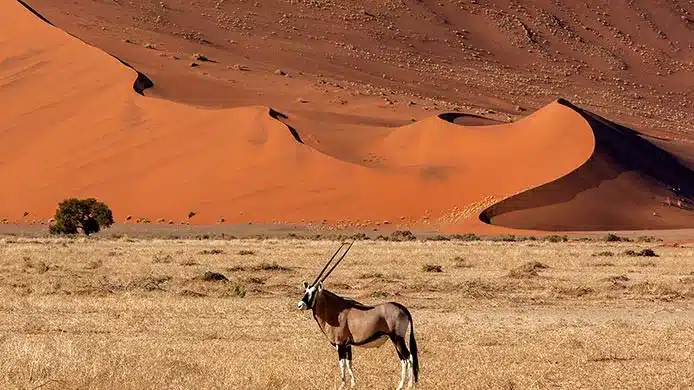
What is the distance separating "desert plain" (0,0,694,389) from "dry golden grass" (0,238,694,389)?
69mm

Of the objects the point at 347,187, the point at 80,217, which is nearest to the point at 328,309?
the point at 80,217

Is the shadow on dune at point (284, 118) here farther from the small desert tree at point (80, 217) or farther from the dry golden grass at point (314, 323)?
the dry golden grass at point (314, 323)

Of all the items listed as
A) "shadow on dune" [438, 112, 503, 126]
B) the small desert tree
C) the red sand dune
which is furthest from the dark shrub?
"shadow on dune" [438, 112, 503, 126]

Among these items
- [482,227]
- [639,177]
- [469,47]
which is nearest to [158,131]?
[482,227]

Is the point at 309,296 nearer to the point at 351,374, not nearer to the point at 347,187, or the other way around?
the point at 351,374

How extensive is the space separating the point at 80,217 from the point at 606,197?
2106cm

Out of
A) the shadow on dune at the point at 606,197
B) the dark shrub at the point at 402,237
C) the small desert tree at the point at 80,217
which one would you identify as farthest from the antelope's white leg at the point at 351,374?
the shadow on dune at the point at 606,197

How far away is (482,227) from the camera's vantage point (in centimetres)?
4803

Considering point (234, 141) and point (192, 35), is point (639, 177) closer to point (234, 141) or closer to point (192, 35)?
point (234, 141)

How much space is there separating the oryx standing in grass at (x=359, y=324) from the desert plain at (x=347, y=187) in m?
0.73

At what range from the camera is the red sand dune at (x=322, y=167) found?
167 ft

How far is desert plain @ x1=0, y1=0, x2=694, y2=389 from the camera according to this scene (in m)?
12.6

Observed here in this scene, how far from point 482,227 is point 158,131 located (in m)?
17.7

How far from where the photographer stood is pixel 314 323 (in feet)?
49.3
